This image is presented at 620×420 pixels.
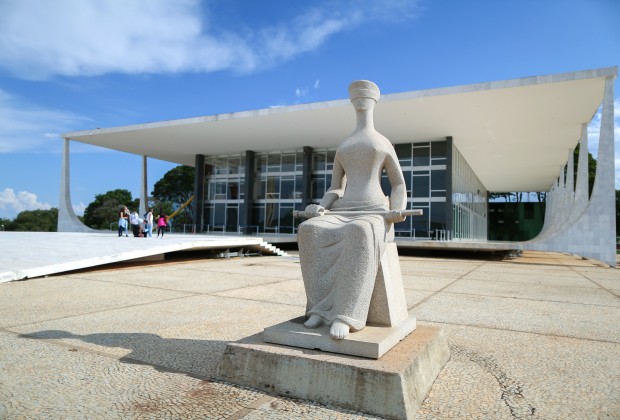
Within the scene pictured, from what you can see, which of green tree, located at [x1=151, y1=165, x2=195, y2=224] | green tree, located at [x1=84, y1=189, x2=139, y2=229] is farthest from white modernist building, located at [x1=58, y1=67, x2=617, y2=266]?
green tree, located at [x1=84, y1=189, x2=139, y2=229]

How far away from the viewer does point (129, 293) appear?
742 centimetres

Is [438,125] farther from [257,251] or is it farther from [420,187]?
[257,251]

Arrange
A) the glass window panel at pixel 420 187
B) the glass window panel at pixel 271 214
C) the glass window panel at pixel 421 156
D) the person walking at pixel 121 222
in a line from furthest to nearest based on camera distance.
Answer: the glass window panel at pixel 271 214, the glass window panel at pixel 421 156, the glass window panel at pixel 420 187, the person walking at pixel 121 222

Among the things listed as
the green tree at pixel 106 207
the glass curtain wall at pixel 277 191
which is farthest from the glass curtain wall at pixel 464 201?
the green tree at pixel 106 207

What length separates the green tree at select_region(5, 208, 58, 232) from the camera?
55188 mm

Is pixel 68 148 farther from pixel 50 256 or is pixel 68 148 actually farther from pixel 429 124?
pixel 429 124

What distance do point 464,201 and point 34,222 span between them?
55.9m

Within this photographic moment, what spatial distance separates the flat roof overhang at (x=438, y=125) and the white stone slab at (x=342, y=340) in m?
14.4

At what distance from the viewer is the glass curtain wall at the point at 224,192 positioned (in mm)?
28953

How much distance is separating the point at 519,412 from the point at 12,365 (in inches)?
157

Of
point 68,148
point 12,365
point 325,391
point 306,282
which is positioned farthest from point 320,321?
point 68,148

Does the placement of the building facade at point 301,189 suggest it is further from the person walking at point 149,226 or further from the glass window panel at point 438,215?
the person walking at point 149,226

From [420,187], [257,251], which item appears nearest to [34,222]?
[257,251]

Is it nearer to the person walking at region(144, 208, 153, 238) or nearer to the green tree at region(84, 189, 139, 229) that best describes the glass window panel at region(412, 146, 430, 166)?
the person walking at region(144, 208, 153, 238)
